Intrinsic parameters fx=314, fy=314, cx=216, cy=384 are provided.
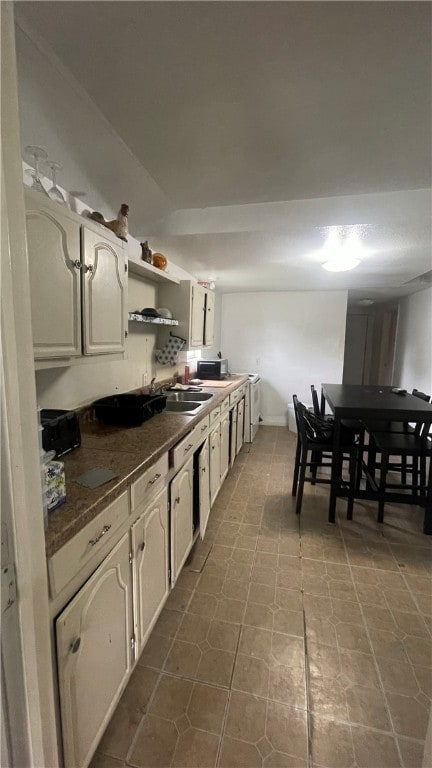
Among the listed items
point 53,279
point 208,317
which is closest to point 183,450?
point 53,279

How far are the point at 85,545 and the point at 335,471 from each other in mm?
2004

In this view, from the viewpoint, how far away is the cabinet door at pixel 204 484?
2037mm

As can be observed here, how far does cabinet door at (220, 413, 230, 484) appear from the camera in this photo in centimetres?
277

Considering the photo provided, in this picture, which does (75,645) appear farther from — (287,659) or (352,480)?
(352,480)

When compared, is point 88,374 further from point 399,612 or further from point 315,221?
point 399,612

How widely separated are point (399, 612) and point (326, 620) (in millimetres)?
408

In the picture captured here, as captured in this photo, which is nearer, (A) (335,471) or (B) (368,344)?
(A) (335,471)

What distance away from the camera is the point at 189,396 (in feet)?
9.22

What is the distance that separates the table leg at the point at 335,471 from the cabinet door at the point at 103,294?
1.70 m

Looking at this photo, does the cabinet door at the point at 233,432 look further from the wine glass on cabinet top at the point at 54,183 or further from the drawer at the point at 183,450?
the wine glass on cabinet top at the point at 54,183

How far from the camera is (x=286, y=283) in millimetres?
4242

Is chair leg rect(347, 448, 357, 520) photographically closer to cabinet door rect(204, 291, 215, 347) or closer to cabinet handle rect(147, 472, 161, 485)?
cabinet handle rect(147, 472, 161, 485)

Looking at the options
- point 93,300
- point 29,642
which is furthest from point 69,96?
point 29,642

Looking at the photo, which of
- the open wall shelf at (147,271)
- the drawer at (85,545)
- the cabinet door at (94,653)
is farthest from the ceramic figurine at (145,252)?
the cabinet door at (94,653)
